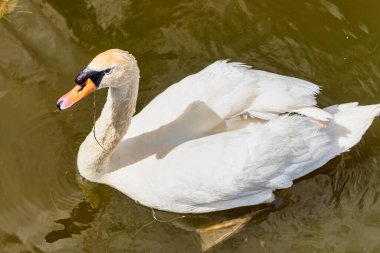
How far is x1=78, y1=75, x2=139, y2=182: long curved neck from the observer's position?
4.05 m

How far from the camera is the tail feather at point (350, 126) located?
462 centimetres

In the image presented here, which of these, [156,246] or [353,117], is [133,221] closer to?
[156,246]

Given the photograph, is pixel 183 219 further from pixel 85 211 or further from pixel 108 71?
pixel 108 71

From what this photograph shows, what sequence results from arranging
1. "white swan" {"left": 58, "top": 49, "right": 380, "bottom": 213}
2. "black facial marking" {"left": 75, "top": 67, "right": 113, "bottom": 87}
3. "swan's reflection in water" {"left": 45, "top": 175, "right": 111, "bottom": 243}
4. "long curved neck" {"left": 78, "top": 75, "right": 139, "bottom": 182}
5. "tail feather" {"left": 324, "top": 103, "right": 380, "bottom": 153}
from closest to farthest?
1. "black facial marking" {"left": 75, "top": 67, "right": 113, "bottom": 87}
2. "long curved neck" {"left": 78, "top": 75, "right": 139, "bottom": 182}
3. "white swan" {"left": 58, "top": 49, "right": 380, "bottom": 213}
4. "tail feather" {"left": 324, "top": 103, "right": 380, "bottom": 153}
5. "swan's reflection in water" {"left": 45, "top": 175, "right": 111, "bottom": 243}

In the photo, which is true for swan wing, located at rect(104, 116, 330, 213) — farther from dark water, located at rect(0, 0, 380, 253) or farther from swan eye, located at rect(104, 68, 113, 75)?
swan eye, located at rect(104, 68, 113, 75)

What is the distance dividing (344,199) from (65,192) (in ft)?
7.59

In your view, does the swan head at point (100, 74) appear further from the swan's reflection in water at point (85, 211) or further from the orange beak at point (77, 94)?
the swan's reflection in water at point (85, 211)

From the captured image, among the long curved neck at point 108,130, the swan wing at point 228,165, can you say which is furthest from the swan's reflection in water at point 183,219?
the swan wing at point 228,165

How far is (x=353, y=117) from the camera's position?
183 inches

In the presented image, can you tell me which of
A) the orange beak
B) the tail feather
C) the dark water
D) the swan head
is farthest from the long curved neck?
the tail feather

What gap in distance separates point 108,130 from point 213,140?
749mm

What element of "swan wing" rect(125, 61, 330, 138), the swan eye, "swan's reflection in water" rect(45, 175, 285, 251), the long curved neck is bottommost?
"swan's reflection in water" rect(45, 175, 285, 251)

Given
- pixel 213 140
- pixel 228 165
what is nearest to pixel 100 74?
pixel 213 140

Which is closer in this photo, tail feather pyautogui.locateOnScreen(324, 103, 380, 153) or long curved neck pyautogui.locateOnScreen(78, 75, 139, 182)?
long curved neck pyautogui.locateOnScreen(78, 75, 139, 182)
